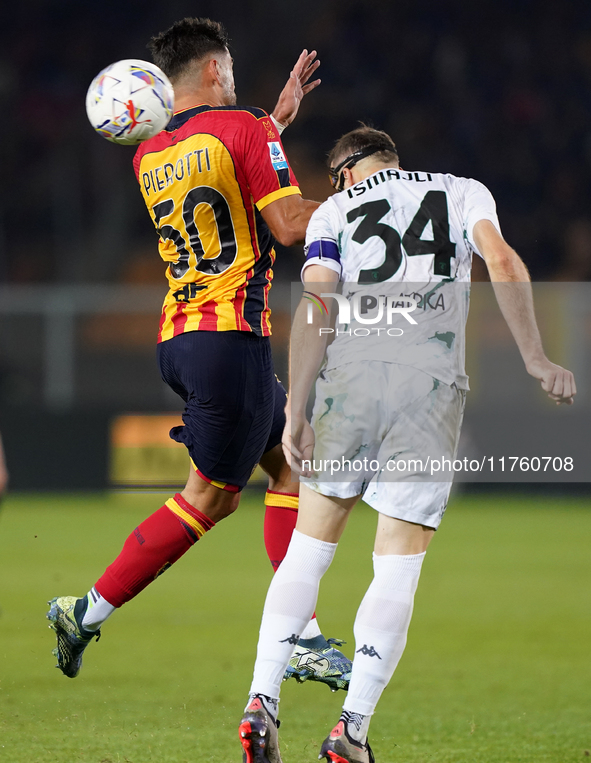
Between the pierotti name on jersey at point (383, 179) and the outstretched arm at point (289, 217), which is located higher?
the pierotti name on jersey at point (383, 179)

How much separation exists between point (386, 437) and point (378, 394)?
0.43 feet

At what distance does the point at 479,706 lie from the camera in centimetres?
416

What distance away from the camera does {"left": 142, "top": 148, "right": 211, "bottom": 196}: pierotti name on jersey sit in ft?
11.6

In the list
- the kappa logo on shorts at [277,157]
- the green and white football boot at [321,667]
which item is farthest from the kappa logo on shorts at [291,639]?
the kappa logo on shorts at [277,157]

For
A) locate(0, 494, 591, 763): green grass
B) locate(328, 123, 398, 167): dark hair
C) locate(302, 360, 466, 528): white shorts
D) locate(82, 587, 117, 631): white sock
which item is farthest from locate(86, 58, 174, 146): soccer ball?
locate(0, 494, 591, 763): green grass

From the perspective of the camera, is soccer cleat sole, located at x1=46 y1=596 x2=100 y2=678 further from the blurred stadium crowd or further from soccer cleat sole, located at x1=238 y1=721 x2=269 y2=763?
the blurred stadium crowd

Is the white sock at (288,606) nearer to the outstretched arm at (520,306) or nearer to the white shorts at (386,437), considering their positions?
the white shorts at (386,437)

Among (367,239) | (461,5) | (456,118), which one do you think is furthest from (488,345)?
(367,239)

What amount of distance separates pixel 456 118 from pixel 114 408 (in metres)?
7.63

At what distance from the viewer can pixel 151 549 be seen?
372 centimetres

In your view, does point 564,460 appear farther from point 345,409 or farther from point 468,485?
point 345,409

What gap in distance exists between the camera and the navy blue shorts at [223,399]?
3678mm

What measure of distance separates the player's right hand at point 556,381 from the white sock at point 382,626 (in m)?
0.64

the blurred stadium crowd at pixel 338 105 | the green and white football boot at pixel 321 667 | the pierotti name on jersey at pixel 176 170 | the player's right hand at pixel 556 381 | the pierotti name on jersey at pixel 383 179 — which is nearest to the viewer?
the player's right hand at pixel 556 381
